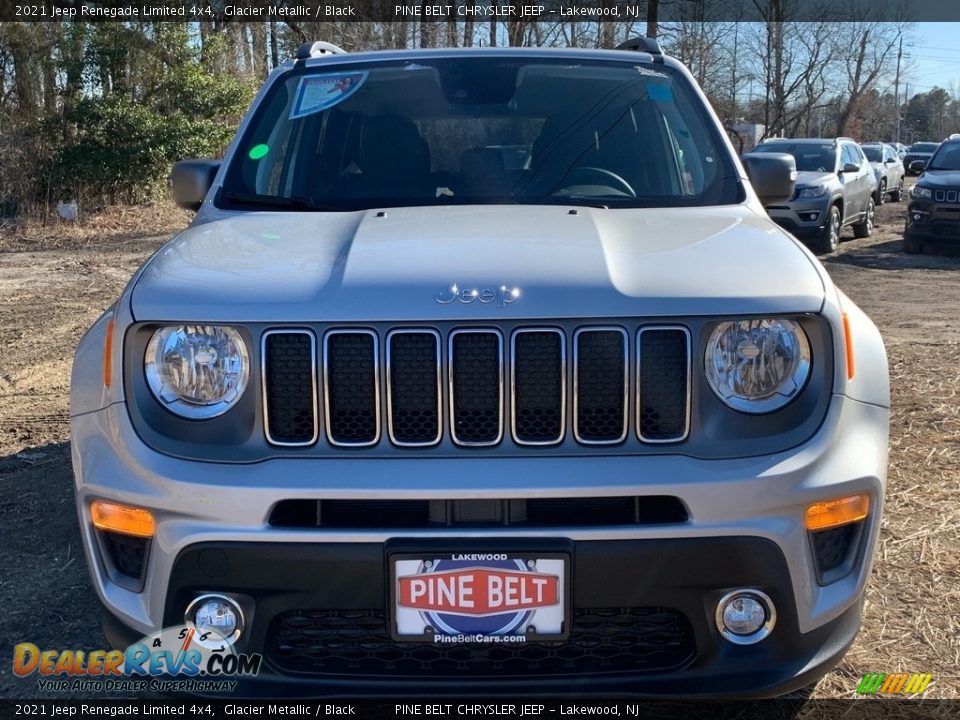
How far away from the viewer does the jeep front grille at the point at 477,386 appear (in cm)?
228

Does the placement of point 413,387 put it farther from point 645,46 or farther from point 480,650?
point 645,46

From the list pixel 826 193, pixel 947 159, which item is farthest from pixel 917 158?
pixel 826 193

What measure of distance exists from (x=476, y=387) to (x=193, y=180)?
6.28 feet

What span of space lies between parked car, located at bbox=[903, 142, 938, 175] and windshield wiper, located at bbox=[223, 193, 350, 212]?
4305 centimetres

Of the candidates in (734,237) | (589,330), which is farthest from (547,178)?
(589,330)

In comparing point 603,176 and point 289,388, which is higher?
point 603,176

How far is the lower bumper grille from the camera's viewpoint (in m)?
2.28

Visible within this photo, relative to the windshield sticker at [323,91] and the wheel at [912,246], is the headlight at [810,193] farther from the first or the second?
the windshield sticker at [323,91]

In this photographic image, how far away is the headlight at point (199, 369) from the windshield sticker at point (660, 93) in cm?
218

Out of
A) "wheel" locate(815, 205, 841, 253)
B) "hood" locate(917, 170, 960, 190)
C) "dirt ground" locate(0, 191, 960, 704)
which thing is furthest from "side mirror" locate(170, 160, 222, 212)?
"hood" locate(917, 170, 960, 190)

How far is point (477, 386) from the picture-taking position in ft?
7.54

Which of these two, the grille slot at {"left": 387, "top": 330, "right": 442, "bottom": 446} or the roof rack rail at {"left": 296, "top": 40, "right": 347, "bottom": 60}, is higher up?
Answer: the roof rack rail at {"left": 296, "top": 40, "right": 347, "bottom": 60}

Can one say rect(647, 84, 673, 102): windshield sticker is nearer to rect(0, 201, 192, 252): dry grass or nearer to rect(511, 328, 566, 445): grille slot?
rect(511, 328, 566, 445): grille slot

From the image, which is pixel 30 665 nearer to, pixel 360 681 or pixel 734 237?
pixel 360 681
